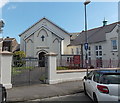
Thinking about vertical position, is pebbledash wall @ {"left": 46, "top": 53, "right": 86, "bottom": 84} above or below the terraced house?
below

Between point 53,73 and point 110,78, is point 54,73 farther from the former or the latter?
point 110,78

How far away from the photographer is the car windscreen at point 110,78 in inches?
194

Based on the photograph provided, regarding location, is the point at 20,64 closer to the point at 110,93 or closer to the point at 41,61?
the point at 41,61

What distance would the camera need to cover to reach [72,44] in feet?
100

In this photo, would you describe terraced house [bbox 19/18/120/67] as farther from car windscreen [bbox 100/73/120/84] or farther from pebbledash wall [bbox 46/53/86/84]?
car windscreen [bbox 100/73/120/84]

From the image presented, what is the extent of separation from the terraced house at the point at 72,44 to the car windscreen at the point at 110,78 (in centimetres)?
730

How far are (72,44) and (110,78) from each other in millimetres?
25646

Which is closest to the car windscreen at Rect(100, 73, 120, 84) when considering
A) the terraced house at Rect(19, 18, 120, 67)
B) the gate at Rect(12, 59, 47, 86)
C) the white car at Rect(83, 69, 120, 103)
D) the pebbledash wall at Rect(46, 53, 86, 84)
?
the white car at Rect(83, 69, 120, 103)

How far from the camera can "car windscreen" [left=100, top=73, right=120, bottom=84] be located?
493 centimetres

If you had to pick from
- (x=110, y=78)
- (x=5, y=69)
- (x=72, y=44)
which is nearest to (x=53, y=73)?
(x=5, y=69)

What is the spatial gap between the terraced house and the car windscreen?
7.30 m

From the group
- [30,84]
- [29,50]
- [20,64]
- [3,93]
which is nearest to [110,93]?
[3,93]

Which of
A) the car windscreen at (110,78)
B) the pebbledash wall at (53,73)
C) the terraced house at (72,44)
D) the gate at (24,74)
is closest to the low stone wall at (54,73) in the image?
the pebbledash wall at (53,73)

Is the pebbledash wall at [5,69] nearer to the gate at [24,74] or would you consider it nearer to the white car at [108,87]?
the gate at [24,74]
